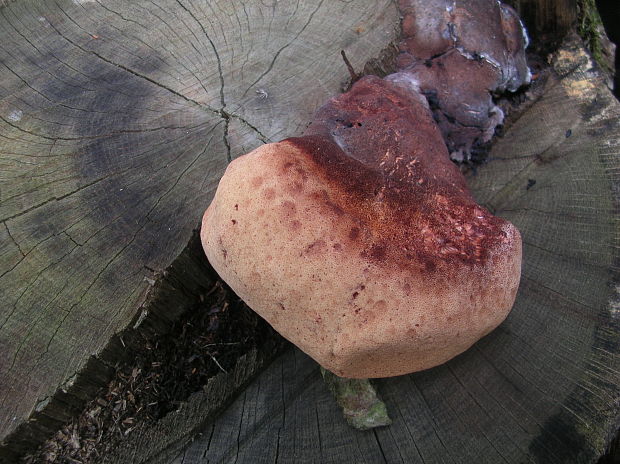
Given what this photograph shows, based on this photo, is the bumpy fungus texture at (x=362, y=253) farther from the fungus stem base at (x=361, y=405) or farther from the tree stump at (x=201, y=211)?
the tree stump at (x=201, y=211)

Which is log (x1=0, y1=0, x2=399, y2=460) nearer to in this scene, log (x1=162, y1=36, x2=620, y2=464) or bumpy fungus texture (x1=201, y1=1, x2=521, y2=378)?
bumpy fungus texture (x1=201, y1=1, x2=521, y2=378)

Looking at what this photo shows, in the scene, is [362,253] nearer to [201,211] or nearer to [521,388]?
[201,211]

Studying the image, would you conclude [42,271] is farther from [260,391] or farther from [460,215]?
[460,215]

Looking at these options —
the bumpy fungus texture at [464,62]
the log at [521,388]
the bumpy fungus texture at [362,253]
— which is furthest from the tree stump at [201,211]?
the bumpy fungus texture at [362,253]

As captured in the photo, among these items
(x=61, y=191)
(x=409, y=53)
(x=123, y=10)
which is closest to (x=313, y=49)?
(x=409, y=53)

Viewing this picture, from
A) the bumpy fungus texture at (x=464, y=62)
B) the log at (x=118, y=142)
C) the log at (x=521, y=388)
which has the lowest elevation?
the log at (x=521, y=388)
